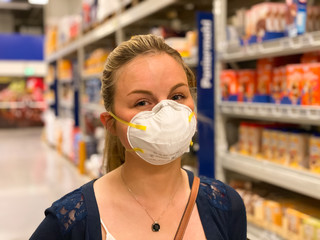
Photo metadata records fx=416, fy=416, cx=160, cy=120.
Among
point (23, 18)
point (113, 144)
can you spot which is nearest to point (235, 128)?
point (113, 144)

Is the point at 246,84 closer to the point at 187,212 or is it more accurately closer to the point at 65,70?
the point at 187,212

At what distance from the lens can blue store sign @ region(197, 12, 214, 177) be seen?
3.04m

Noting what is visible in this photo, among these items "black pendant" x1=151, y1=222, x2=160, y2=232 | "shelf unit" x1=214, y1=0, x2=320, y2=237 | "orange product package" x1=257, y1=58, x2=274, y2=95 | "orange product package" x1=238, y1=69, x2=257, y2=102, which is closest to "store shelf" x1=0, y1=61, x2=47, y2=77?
"shelf unit" x1=214, y1=0, x2=320, y2=237

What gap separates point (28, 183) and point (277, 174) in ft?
15.0

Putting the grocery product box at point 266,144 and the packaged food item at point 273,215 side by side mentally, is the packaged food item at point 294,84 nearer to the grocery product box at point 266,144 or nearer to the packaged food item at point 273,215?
the grocery product box at point 266,144

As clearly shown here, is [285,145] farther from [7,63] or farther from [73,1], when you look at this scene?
[7,63]

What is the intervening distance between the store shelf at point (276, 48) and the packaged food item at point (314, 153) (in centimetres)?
53

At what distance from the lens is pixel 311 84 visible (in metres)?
2.40

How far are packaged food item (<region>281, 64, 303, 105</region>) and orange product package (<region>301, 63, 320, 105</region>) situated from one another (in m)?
0.04

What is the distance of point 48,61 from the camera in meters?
11.4

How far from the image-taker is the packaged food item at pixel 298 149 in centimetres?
263

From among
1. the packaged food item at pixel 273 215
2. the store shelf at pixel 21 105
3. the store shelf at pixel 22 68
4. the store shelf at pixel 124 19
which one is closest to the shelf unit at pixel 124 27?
the store shelf at pixel 124 19

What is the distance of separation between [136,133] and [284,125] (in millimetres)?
2202

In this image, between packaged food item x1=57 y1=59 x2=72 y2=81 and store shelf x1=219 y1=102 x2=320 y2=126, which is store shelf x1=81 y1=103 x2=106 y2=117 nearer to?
packaged food item x1=57 y1=59 x2=72 y2=81
